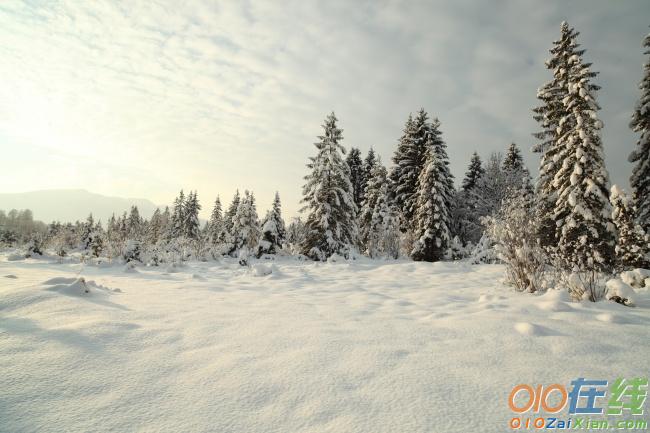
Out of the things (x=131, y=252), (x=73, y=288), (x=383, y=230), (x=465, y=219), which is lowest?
(x=73, y=288)

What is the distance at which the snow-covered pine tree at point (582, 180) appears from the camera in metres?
12.9

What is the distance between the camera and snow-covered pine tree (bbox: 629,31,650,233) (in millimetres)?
16609

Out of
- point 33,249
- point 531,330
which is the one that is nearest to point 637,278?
point 531,330

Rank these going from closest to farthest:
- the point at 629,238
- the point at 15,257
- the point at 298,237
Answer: the point at 629,238
the point at 15,257
the point at 298,237

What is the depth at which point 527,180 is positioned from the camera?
1148 inches

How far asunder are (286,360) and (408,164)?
97.3 ft

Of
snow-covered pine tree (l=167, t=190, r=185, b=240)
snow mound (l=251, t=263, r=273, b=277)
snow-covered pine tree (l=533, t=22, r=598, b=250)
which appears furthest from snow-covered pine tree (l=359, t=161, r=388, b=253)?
snow-covered pine tree (l=167, t=190, r=185, b=240)

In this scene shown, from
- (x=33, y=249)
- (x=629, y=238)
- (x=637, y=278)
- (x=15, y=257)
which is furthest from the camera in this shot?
(x=33, y=249)

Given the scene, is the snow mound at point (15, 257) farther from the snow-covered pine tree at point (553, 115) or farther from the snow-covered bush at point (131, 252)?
the snow-covered pine tree at point (553, 115)

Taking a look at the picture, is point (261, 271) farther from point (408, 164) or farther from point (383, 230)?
point (408, 164)

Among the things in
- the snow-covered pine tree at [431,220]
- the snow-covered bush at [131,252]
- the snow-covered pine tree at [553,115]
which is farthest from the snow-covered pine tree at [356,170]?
the snow-covered bush at [131,252]

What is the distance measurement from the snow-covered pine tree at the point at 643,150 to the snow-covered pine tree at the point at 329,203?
15.2 metres

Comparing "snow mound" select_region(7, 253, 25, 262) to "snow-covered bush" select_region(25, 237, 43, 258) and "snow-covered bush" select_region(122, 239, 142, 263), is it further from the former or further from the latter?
"snow-covered bush" select_region(122, 239, 142, 263)

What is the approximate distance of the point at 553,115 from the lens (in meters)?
15.8
